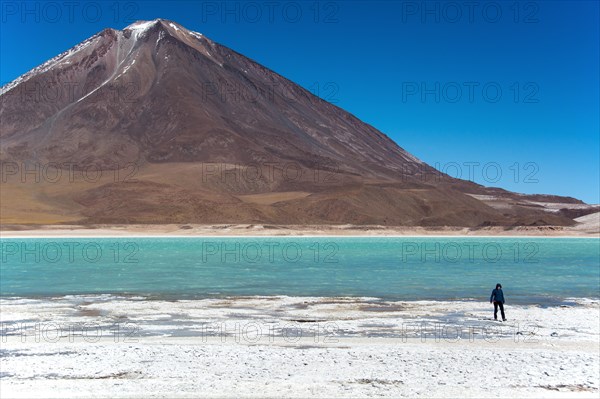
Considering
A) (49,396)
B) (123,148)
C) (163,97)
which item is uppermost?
(163,97)

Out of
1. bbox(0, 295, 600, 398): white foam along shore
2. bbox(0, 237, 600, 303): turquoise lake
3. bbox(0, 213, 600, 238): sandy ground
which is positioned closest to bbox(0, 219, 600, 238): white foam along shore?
bbox(0, 213, 600, 238): sandy ground

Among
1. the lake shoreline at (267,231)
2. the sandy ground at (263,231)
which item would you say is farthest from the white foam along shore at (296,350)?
the sandy ground at (263,231)

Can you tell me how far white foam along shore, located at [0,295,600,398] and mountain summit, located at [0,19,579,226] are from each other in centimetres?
8015

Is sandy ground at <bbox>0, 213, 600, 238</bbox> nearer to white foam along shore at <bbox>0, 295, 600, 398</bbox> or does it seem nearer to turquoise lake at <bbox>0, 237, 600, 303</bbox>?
turquoise lake at <bbox>0, 237, 600, 303</bbox>

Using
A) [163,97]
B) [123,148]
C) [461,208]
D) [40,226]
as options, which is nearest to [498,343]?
[40,226]

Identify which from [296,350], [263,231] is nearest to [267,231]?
[263,231]

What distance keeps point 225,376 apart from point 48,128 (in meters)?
164

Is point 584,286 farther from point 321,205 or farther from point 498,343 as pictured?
point 321,205

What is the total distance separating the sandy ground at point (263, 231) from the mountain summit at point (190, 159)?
702cm

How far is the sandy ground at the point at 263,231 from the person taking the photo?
83.1 metres

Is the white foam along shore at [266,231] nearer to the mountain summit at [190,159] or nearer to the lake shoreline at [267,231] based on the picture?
the lake shoreline at [267,231]

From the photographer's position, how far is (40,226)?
284ft

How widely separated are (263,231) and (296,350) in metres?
74.5

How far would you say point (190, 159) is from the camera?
150 metres
